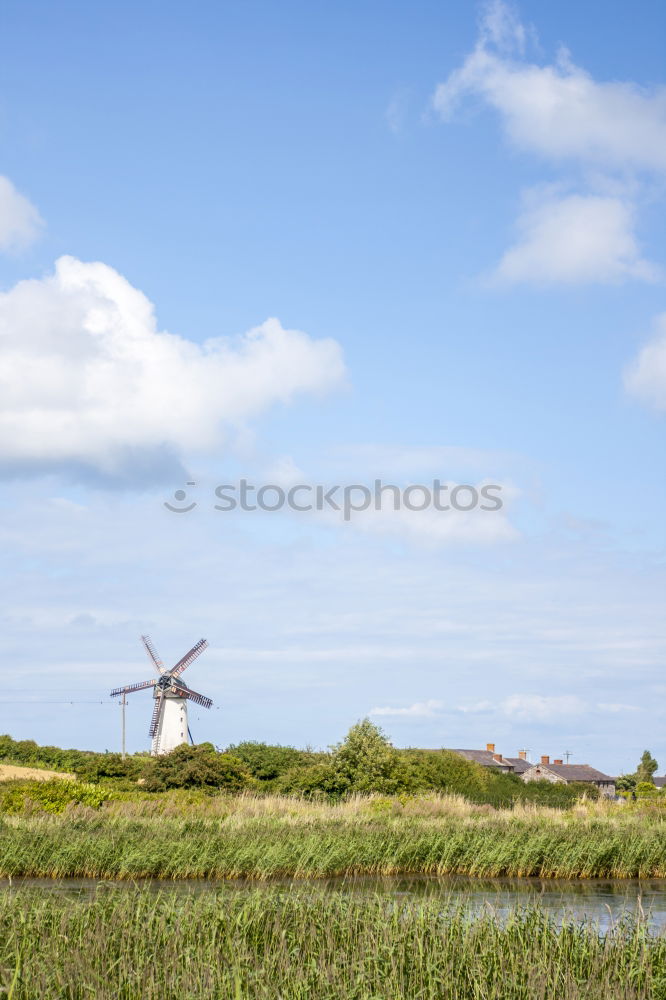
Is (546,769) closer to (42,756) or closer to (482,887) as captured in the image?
(42,756)

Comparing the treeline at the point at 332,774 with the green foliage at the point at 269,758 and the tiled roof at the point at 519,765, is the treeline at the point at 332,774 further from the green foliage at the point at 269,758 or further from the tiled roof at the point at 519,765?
the tiled roof at the point at 519,765

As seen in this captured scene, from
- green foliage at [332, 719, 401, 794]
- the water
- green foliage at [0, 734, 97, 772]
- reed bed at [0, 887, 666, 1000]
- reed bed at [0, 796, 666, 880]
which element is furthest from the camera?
green foliage at [0, 734, 97, 772]

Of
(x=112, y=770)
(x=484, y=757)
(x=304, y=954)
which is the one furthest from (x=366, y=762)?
(x=484, y=757)

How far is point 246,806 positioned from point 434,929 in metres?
21.8

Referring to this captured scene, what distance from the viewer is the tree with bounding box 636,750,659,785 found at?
100 metres

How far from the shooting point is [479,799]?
1709 inches

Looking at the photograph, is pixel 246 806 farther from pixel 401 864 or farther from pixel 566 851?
pixel 566 851

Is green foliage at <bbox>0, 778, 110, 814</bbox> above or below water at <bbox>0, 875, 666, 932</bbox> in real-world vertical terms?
above

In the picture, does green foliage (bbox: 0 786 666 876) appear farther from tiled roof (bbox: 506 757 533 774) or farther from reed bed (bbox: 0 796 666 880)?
tiled roof (bbox: 506 757 533 774)

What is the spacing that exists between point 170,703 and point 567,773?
166 ft

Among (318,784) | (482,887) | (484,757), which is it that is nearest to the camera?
(482,887)

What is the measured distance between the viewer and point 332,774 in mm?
45125

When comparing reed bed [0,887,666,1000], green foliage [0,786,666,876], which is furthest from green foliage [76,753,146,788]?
reed bed [0,887,666,1000]

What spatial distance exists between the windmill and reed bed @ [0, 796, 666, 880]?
36789 mm
